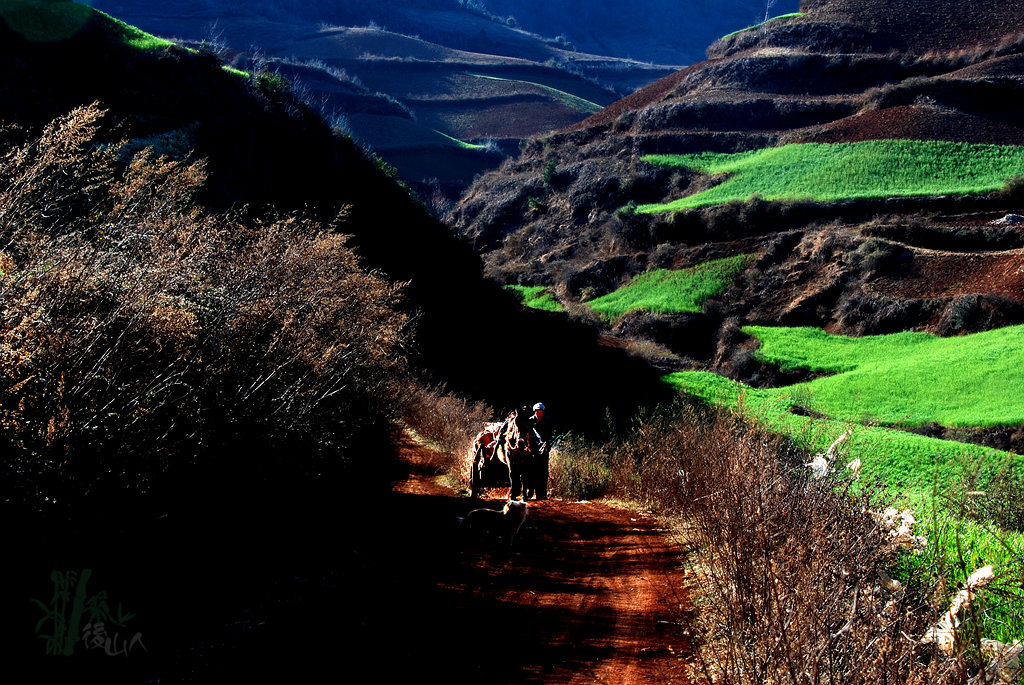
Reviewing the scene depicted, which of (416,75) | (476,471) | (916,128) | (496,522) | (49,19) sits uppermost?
(416,75)

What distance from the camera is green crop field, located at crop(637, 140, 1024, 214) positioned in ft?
161

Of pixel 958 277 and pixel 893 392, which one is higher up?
pixel 958 277

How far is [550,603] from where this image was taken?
6742 millimetres

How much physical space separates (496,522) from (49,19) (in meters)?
22.8

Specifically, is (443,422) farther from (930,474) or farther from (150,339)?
(930,474)

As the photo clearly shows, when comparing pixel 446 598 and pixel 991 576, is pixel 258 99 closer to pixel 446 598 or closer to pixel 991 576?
pixel 446 598

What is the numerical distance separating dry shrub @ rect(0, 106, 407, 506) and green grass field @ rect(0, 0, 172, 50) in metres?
15.1

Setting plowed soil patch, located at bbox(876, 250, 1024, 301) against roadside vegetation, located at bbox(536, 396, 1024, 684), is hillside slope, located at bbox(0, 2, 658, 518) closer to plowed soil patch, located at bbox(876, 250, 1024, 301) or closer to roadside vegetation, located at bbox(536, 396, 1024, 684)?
roadside vegetation, located at bbox(536, 396, 1024, 684)

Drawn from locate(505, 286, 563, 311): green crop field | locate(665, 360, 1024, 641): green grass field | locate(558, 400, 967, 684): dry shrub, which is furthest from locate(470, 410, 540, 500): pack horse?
locate(505, 286, 563, 311): green crop field

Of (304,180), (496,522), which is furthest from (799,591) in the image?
(304,180)

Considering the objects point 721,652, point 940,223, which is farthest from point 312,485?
point 940,223

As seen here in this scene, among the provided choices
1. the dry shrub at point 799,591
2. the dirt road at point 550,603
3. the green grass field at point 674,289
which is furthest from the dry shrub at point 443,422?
the green grass field at point 674,289

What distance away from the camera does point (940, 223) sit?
44.2 m

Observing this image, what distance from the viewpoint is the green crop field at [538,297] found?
159 ft
